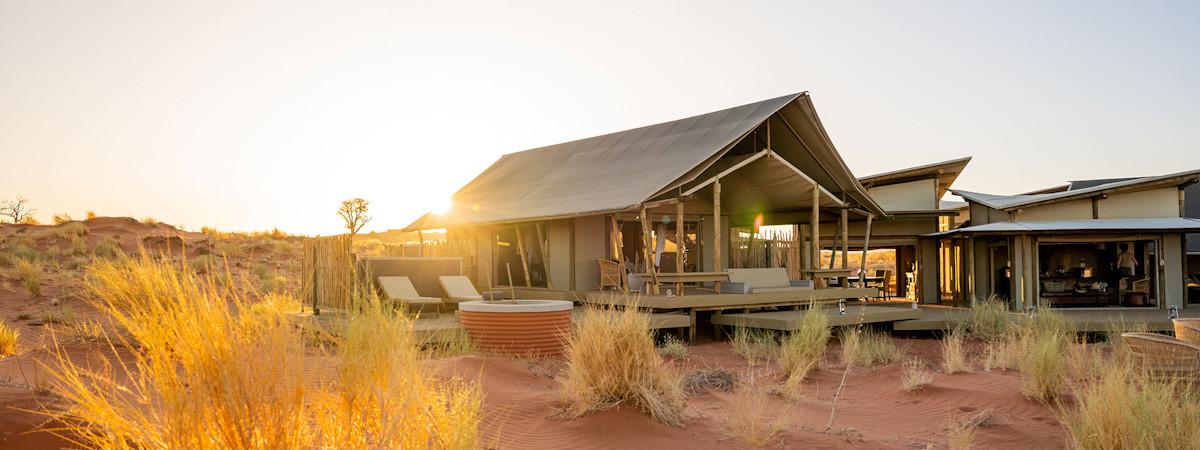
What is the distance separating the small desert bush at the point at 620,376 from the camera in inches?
238

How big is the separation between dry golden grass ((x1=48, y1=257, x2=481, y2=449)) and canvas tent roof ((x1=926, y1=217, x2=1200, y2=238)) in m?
15.1

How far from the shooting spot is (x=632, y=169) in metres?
15.1

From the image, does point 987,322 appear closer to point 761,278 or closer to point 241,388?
point 761,278

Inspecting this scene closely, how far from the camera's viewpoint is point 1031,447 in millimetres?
5949

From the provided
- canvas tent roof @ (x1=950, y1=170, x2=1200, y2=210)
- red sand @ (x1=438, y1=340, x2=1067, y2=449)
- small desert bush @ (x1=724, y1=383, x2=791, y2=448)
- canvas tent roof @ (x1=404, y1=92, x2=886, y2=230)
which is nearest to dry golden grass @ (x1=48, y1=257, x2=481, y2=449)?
red sand @ (x1=438, y1=340, x2=1067, y2=449)

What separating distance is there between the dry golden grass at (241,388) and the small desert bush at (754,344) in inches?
265

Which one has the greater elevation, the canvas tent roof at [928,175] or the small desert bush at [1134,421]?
the canvas tent roof at [928,175]

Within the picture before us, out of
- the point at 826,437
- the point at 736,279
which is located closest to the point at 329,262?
the point at 736,279

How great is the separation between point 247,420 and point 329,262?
1018cm

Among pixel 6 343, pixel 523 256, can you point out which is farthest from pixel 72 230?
pixel 6 343

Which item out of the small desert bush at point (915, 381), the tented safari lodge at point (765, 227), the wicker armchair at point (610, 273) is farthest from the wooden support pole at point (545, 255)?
the small desert bush at point (915, 381)

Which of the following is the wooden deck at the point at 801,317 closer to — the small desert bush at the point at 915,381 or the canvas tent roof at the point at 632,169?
the canvas tent roof at the point at 632,169

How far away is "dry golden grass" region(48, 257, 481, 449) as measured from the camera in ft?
10.7

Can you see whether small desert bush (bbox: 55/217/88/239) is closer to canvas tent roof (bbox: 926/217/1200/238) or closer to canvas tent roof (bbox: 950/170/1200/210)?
canvas tent roof (bbox: 926/217/1200/238)
